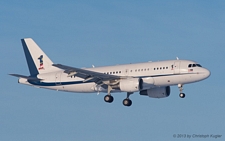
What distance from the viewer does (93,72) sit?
79.1 m

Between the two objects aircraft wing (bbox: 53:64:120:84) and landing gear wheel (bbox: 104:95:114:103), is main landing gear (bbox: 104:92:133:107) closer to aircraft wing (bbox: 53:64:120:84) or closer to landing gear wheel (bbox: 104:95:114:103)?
landing gear wheel (bbox: 104:95:114:103)

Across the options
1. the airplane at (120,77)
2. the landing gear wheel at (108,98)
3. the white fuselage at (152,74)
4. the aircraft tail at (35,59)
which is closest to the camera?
the white fuselage at (152,74)

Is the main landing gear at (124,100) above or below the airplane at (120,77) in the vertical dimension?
below

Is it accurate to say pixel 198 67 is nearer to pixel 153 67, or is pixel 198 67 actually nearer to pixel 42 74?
pixel 153 67

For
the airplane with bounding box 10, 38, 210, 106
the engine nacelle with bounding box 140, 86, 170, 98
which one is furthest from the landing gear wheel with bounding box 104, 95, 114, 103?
the engine nacelle with bounding box 140, 86, 170, 98

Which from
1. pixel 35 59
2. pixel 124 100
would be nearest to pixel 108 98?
pixel 124 100

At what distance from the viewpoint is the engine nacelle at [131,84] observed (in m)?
78.0

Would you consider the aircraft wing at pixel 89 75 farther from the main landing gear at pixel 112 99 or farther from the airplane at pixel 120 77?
the main landing gear at pixel 112 99

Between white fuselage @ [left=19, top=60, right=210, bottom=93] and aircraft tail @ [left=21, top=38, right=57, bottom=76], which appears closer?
white fuselage @ [left=19, top=60, right=210, bottom=93]

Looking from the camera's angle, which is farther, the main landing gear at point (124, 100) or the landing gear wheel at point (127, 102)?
the landing gear wheel at point (127, 102)

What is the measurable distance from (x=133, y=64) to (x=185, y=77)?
25.3ft

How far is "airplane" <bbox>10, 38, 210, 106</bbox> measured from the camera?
77625mm

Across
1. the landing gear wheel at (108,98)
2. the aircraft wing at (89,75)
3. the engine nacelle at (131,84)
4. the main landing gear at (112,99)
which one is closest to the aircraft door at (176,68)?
the engine nacelle at (131,84)

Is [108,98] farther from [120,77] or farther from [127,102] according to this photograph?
[120,77]
